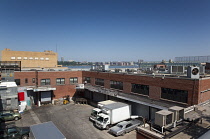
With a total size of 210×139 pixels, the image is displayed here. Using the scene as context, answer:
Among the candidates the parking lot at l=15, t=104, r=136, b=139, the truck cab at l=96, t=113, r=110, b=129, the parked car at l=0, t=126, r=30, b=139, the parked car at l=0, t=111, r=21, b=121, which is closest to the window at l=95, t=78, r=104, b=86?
the parking lot at l=15, t=104, r=136, b=139

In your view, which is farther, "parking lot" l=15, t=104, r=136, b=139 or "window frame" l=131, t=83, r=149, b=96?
"window frame" l=131, t=83, r=149, b=96

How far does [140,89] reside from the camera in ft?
86.6

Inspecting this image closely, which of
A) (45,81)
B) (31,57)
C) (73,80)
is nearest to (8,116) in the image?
(45,81)

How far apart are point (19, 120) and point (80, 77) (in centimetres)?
1911

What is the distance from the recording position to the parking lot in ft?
68.7

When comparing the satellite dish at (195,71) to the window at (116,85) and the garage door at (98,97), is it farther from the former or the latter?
the garage door at (98,97)

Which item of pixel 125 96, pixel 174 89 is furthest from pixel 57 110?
pixel 174 89

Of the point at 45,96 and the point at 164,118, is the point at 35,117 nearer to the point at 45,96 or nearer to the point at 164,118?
the point at 45,96

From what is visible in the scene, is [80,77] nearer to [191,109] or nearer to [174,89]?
[174,89]

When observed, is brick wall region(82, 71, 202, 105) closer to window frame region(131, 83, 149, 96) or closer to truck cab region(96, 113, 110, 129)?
window frame region(131, 83, 149, 96)

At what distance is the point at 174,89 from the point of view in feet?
70.4

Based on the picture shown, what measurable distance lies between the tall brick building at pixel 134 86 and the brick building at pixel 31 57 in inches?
1308

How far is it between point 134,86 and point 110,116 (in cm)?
781

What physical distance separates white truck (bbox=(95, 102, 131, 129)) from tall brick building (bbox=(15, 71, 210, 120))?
281cm
